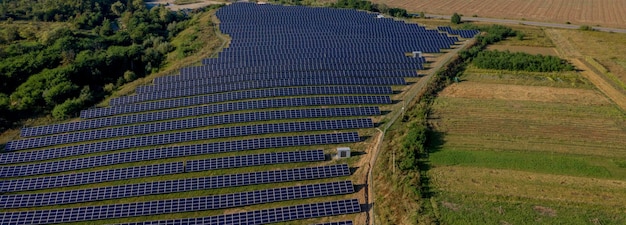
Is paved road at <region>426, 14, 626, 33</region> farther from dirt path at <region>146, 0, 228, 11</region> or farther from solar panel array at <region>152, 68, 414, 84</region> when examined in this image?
dirt path at <region>146, 0, 228, 11</region>

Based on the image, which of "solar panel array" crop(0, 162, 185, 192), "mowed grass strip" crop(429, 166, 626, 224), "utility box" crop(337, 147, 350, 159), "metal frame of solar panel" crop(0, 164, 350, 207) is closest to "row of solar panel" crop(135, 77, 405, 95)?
"utility box" crop(337, 147, 350, 159)

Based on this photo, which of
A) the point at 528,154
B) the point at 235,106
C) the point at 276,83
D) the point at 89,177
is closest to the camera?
the point at 89,177

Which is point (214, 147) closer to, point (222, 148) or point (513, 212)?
point (222, 148)

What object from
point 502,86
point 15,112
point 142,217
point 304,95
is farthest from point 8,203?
point 502,86

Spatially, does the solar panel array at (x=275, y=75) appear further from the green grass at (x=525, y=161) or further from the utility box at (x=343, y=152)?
the green grass at (x=525, y=161)

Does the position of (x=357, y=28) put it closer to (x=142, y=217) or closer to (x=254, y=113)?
(x=254, y=113)

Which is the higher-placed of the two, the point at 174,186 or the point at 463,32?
the point at 463,32

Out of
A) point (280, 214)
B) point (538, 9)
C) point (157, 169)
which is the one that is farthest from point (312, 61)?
point (538, 9)
